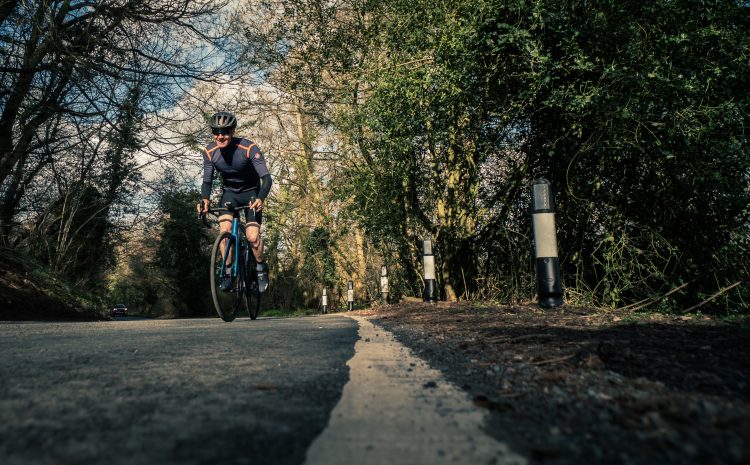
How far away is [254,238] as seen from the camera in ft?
24.6

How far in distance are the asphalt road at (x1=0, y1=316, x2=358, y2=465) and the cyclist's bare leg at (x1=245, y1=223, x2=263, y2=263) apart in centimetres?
423

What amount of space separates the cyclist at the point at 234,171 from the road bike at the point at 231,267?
0.08m

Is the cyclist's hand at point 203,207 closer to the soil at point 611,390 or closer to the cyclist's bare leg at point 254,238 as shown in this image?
the cyclist's bare leg at point 254,238

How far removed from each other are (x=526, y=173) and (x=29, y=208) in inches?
599

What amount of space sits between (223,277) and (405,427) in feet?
19.8

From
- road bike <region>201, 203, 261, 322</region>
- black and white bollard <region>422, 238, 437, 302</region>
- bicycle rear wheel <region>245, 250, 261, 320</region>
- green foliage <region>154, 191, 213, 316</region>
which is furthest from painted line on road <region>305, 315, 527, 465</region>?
green foliage <region>154, 191, 213, 316</region>

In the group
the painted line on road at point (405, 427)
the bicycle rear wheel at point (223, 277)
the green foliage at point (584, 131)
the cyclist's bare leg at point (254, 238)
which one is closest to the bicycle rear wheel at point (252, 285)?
the cyclist's bare leg at point (254, 238)

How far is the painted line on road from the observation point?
1238 mm

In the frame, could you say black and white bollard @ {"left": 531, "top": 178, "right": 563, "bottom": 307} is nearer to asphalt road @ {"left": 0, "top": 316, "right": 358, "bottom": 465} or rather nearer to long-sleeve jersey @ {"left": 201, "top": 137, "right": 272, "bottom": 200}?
asphalt road @ {"left": 0, "top": 316, "right": 358, "bottom": 465}

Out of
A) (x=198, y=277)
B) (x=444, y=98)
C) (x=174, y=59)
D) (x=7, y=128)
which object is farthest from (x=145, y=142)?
(x=198, y=277)

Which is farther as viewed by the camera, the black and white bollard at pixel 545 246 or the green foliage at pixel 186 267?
the green foliage at pixel 186 267

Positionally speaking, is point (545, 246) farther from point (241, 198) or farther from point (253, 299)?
point (253, 299)

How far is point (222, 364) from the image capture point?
8.61 feet

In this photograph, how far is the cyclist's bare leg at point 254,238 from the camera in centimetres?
734
